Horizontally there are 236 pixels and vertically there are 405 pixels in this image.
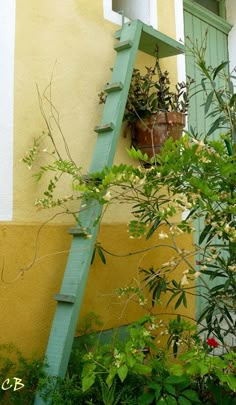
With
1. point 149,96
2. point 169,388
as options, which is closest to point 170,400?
point 169,388

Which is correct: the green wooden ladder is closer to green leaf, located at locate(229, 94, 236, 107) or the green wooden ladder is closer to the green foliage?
the green foliage

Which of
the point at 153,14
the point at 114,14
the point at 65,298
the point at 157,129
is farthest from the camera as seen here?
the point at 153,14

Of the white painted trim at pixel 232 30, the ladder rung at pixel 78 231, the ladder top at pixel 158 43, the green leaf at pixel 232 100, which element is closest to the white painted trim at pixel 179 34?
the ladder top at pixel 158 43

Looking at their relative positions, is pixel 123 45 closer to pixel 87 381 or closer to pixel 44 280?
pixel 44 280

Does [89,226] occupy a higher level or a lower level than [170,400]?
higher

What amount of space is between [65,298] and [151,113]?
1383mm

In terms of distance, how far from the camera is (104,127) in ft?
9.28

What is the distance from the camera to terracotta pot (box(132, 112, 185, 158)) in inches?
124

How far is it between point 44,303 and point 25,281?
0.19 meters

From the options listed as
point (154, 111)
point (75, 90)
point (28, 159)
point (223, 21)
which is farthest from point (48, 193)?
point (223, 21)

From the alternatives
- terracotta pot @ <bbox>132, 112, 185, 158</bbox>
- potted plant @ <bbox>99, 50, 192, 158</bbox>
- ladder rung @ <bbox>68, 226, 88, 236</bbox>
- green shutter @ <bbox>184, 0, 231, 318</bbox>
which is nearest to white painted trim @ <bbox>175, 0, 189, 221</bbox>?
green shutter @ <bbox>184, 0, 231, 318</bbox>

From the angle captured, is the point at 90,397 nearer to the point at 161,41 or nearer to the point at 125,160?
the point at 125,160

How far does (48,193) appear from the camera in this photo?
258 centimetres

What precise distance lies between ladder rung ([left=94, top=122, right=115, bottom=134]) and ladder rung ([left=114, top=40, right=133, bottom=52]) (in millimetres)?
561
